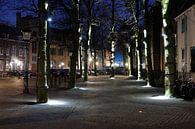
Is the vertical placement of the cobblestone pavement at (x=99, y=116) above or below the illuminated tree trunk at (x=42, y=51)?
below

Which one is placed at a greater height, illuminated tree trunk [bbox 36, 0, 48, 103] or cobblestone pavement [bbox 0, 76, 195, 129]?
illuminated tree trunk [bbox 36, 0, 48, 103]

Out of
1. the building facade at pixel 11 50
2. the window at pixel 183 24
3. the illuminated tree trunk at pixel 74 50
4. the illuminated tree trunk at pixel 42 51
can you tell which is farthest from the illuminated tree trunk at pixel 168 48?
the building facade at pixel 11 50

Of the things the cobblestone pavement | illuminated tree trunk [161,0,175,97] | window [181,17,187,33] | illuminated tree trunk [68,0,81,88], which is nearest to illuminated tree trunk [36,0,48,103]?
the cobblestone pavement

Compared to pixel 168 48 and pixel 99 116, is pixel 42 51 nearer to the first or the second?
pixel 99 116

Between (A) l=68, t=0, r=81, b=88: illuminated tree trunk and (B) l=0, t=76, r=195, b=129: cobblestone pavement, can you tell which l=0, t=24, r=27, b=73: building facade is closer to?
(A) l=68, t=0, r=81, b=88: illuminated tree trunk

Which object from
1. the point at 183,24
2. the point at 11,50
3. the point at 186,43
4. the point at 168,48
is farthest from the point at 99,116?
the point at 11,50

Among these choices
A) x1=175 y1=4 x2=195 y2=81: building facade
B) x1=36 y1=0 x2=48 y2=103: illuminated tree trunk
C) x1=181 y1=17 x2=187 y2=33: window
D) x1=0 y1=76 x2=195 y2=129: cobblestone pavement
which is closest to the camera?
x1=0 y1=76 x2=195 y2=129: cobblestone pavement

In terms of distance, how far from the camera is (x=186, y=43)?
3519cm

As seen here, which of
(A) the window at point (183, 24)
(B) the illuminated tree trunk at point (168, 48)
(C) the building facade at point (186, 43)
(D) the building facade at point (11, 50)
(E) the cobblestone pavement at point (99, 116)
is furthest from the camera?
(D) the building facade at point (11, 50)

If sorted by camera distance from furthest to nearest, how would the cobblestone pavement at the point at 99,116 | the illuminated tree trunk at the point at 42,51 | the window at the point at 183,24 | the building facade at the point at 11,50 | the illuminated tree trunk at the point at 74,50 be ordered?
the building facade at the point at 11,50 → the illuminated tree trunk at the point at 74,50 → the window at the point at 183,24 → the illuminated tree trunk at the point at 42,51 → the cobblestone pavement at the point at 99,116

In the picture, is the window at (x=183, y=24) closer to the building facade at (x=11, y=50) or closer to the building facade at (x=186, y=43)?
the building facade at (x=186, y=43)

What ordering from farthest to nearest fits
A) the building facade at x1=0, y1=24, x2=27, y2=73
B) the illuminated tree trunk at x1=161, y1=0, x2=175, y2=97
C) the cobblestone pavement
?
the building facade at x1=0, y1=24, x2=27, y2=73, the illuminated tree trunk at x1=161, y1=0, x2=175, y2=97, the cobblestone pavement

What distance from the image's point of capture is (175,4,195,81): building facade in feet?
107

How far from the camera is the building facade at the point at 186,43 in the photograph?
1288 inches
